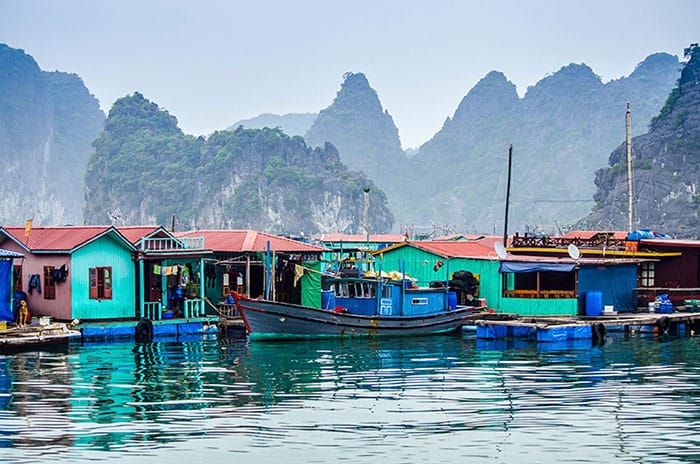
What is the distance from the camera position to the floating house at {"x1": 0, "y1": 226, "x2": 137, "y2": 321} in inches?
1106

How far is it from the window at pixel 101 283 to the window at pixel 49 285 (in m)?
1.09

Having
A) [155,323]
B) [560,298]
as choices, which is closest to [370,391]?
[155,323]

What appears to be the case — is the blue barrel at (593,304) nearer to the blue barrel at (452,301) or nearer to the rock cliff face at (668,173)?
the blue barrel at (452,301)

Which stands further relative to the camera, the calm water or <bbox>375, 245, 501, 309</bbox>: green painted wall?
<bbox>375, 245, 501, 309</bbox>: green painted wall

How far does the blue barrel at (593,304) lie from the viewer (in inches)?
1243

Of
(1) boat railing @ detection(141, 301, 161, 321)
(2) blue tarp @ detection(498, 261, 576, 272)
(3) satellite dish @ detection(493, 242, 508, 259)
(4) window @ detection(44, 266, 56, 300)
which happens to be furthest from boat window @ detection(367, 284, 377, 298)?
(4) window @ detection(44, 266, 56, 300)

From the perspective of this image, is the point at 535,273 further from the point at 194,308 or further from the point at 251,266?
the point at 194,308

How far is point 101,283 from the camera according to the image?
28703 mm

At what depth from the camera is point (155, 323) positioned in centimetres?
2919

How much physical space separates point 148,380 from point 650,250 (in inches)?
874

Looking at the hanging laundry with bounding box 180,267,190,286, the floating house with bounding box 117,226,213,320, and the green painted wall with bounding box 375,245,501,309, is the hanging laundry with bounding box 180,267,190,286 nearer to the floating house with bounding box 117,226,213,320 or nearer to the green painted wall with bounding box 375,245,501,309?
the floating house with bounding box 117,226,213,320

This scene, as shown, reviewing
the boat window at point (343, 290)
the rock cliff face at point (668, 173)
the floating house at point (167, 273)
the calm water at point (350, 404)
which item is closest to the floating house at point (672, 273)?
the calm water at point (350, 404)

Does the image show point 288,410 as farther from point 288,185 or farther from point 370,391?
point 288,185

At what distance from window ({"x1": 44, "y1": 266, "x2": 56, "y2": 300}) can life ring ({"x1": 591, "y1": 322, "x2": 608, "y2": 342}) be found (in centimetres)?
1642
